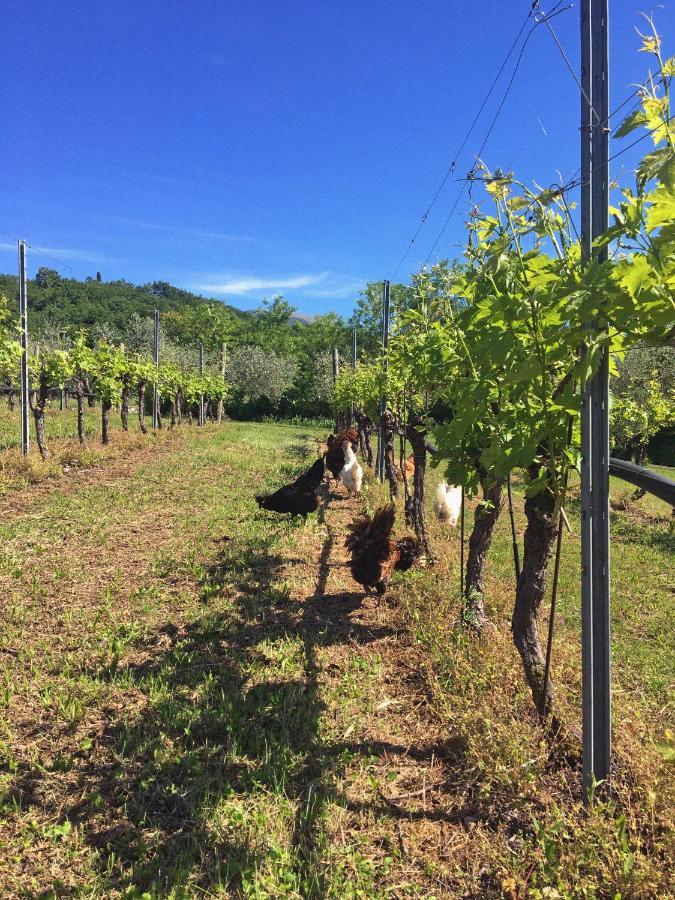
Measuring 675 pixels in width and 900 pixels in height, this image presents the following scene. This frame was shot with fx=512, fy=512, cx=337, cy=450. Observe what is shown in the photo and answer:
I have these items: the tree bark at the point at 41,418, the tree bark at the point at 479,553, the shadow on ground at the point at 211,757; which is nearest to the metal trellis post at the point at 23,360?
the tree bark at the point at 41,418

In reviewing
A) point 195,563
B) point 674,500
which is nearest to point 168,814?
point 674,500

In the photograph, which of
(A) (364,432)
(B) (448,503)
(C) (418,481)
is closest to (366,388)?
(A) (364,432)

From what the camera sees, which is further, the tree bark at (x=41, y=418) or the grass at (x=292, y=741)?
the tree bark at (x=41, y=418)

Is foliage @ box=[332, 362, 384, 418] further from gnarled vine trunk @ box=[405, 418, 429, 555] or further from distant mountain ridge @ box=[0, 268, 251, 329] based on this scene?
distant mountain ridge @ box=[0, 268, 251, 329]

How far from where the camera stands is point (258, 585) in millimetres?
5918

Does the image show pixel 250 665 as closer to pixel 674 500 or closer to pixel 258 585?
pixel 258 585

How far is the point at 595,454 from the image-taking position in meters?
2.46

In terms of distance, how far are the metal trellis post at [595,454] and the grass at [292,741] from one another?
1.30ft

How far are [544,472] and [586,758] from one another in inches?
58.7

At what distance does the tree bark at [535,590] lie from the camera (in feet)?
10.9

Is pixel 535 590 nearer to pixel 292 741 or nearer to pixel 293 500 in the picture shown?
pixel 292 741

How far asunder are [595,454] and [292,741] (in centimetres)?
255

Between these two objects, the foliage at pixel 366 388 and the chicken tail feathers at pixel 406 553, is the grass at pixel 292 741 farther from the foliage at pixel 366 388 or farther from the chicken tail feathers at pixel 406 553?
the foliage at pixel 366 388

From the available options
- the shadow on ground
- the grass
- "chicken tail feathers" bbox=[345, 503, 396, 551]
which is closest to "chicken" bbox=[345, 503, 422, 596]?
"chicken tail feathers" bbox=[345, 503, 396, 551]
